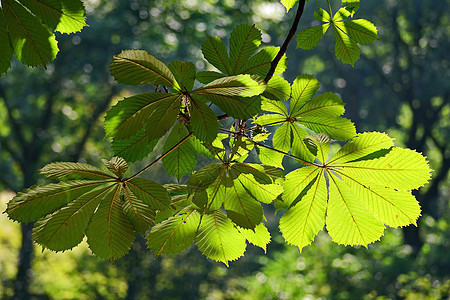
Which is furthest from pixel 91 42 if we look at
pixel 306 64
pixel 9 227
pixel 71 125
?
pixel 306 64

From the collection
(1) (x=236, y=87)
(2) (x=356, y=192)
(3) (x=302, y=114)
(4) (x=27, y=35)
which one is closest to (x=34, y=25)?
(4) (x=27, y=35)

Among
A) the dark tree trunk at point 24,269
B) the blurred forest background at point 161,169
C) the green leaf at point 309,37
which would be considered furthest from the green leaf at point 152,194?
the dark tree trunk at point 24,269

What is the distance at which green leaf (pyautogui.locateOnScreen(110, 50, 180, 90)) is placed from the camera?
1.41 ft

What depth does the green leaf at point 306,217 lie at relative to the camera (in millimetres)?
570

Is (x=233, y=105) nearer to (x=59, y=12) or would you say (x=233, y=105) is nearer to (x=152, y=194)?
(x=152, y=194)

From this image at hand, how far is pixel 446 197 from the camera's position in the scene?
421 inches

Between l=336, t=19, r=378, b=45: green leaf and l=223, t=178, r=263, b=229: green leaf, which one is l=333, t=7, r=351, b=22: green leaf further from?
l=223, t=178, r=263, b=229: green leaf

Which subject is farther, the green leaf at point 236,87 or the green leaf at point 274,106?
the green leaf at point 274,106

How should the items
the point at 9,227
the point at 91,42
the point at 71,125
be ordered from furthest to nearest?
the point at 9,227 < the point at 71,125 < the point at 91,42

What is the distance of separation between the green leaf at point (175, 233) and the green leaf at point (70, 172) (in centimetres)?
10

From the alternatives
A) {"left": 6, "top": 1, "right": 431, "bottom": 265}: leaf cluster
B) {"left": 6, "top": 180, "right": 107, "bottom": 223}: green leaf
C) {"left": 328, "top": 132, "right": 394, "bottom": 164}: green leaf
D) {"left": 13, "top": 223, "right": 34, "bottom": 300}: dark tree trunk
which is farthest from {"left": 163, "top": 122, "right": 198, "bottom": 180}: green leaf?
{"left": 13, "top": 223, "right": 34, "bottom": 300}: dark tree trunk

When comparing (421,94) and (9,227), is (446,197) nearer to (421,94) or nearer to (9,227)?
(421,94)

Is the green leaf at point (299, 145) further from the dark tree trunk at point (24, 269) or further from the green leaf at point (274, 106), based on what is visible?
the dark tree trunk at point (24, 269)

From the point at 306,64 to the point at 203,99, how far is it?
11.1 m
